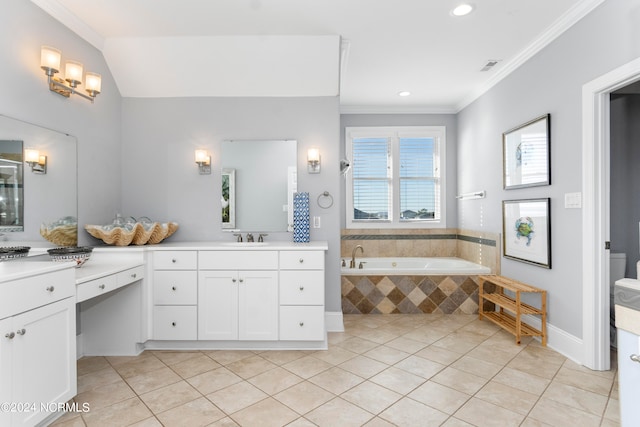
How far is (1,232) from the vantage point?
203cm

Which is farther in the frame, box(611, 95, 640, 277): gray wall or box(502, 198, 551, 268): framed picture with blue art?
box(611, 95, 640, 277): gray wall

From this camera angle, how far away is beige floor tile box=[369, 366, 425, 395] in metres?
2.16

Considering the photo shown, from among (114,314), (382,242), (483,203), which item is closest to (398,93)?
(483,203)

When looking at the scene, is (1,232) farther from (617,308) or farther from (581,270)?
(581,270)

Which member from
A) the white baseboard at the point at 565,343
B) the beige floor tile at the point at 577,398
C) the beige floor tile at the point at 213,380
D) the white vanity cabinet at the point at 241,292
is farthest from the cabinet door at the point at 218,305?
the white baseboard at the point at 565,343

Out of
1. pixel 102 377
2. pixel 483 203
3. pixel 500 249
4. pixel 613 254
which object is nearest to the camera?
pixel 102 377

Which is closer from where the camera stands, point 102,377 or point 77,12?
point 102,377

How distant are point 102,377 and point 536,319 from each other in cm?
361

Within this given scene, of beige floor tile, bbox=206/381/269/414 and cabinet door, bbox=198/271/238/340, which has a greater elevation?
cabinet door, bbox=198/271/238/340

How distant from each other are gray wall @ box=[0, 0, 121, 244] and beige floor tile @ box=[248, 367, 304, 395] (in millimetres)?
1904

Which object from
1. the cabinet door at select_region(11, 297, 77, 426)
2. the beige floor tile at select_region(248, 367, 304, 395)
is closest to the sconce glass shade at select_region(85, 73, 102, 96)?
the cabinet door at select_region(11, 297, 77, 426)

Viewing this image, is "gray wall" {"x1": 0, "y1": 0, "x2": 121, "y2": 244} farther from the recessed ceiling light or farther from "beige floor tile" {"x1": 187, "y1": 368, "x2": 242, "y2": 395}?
the recessed ceiling light

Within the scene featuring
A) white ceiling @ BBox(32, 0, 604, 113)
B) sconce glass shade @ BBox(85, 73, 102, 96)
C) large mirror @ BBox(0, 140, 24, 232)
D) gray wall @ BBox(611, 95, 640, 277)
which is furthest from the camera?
gray wall @ BBox(611, 95, 640, 277)

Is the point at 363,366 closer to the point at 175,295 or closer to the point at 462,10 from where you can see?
the point at 175,295
